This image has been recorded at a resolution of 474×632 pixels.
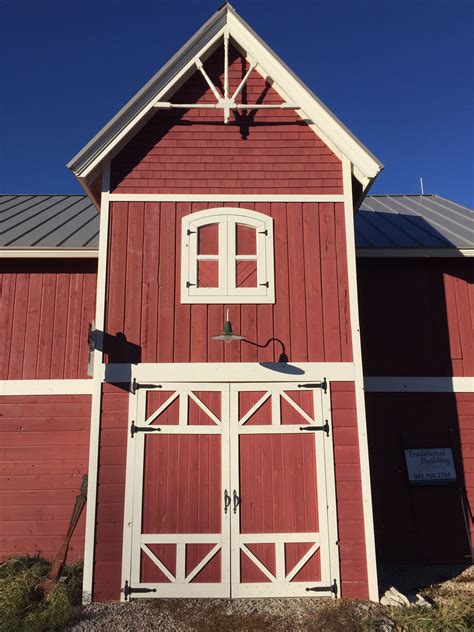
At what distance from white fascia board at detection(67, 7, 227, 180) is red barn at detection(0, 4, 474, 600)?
29mm

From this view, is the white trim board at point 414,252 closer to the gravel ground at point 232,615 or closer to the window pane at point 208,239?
the window pane at point 208,239

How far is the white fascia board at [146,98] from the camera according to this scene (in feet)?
23.2

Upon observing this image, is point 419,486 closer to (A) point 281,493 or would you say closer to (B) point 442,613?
(B) point 442,613

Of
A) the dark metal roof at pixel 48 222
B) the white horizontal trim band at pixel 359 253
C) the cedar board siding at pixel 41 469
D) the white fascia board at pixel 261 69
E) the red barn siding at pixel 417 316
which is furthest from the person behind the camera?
the dark metal roof at pixel 48 222

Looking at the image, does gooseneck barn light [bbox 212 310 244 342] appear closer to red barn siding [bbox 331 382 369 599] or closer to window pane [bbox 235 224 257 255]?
window pane [bbox 235 224 257 255]

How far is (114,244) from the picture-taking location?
717 cm

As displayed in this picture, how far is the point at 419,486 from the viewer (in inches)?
324

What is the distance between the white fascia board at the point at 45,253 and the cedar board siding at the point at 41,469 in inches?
94.3

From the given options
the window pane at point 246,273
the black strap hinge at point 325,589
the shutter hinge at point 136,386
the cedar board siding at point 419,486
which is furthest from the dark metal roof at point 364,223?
the black strap hinge at point 325,589

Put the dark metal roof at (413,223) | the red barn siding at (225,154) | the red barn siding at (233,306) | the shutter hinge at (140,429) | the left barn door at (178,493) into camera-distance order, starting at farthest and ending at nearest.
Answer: the dark metal roof at (413,223)
the red barn siding at (225,154)
the red barn siding at (233,306)
the shutter hinge at (140,429)
the left barn door at (178,493)

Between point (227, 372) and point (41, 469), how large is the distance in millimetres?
3740

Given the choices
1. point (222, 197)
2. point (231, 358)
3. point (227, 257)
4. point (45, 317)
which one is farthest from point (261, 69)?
point (45, 317)

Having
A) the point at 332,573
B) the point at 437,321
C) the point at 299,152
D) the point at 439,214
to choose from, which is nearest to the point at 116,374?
A: the point at 332,573

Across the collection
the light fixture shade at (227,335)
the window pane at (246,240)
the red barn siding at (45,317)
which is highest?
the window pane at (246,240)
